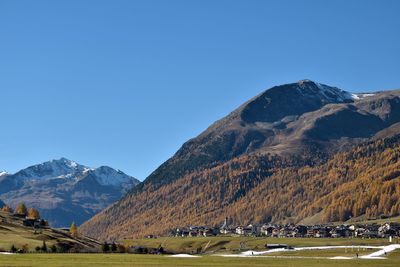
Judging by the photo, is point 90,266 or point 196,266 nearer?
point 90,266

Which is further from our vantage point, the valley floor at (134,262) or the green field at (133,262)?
the green field at (133,262)

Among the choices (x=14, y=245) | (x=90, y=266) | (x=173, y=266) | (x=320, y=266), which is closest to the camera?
(x=90, y=266)

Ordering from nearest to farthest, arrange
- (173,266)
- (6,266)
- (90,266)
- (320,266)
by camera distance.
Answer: (6,266)
(90,266)
(173,266)
(320,266)

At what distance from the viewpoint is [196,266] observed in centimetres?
11994

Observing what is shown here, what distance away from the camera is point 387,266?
129 meters

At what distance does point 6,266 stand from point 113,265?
18.0 meters

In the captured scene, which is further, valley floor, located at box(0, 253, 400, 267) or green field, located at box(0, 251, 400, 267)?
green field, located at box(0, 251, 400, 267)

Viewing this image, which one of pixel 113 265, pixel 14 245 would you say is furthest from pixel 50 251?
pixel 113 265

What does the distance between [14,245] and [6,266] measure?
81.8 metres

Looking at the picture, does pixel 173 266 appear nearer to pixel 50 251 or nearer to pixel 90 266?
pixel 90 266

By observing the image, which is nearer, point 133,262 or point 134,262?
point 133,262

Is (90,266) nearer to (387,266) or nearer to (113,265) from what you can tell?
(113,265)

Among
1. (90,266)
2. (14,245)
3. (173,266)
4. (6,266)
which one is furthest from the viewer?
(14,245)

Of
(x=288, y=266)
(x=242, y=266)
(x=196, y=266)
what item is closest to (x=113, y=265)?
(x=196, y=266)
